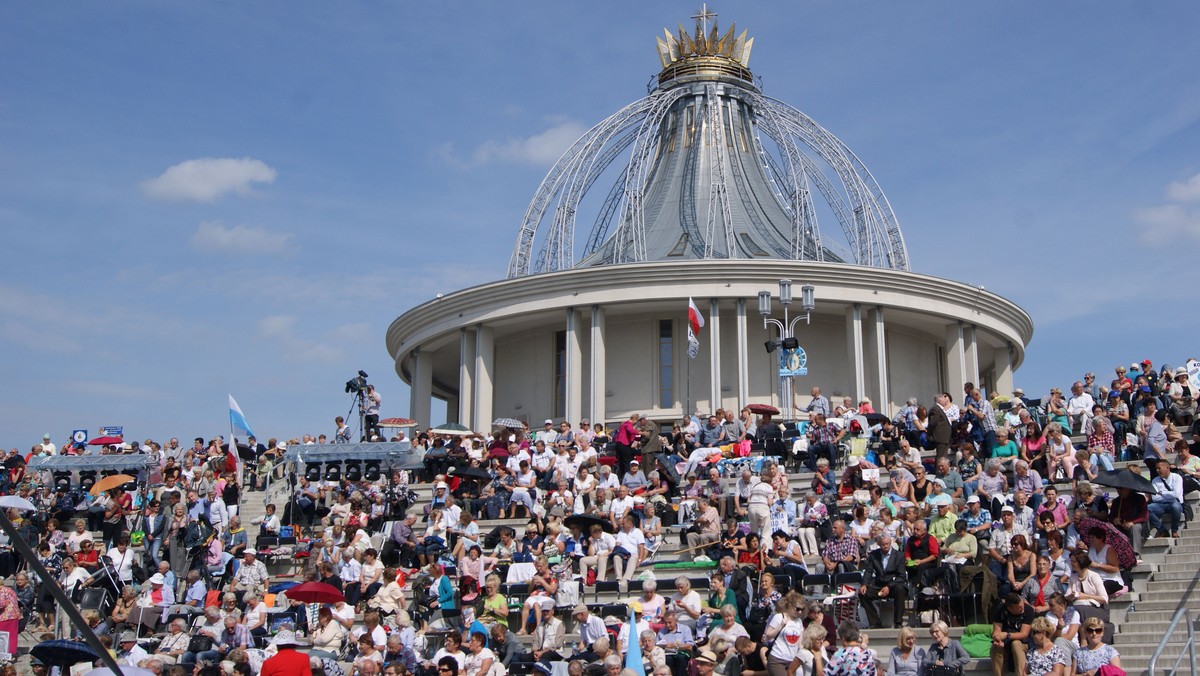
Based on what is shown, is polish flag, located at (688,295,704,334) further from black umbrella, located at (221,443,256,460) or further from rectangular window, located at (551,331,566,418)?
black umbrella, located at (221,443,256,460)

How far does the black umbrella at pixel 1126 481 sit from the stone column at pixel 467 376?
23970 millimetres

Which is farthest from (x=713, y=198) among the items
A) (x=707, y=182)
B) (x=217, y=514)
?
(x=217, y=514)

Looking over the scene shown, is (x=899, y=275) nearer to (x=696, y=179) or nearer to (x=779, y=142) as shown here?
(x=779, y=142)

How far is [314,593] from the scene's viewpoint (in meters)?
17.6

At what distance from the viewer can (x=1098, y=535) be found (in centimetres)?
1566

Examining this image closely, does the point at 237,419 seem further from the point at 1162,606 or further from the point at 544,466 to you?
the point at 1162,606

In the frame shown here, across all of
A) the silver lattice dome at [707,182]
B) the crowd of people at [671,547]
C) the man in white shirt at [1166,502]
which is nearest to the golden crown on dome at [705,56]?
the silver lattice dome at [707,182]

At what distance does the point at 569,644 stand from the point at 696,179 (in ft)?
94.4

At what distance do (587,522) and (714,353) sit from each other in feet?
53.0

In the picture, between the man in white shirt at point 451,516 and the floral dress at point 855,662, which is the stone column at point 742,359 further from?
the floral dress at point 855,662

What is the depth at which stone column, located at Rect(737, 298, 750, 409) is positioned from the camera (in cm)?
3584

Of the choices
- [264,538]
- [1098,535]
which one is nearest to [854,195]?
[264,538]

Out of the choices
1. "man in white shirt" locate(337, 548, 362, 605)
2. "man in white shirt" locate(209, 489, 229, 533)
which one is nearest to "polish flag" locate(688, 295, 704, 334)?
"man in white shirt" locate(209, 489, 229, 533)

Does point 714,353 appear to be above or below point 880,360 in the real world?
above
